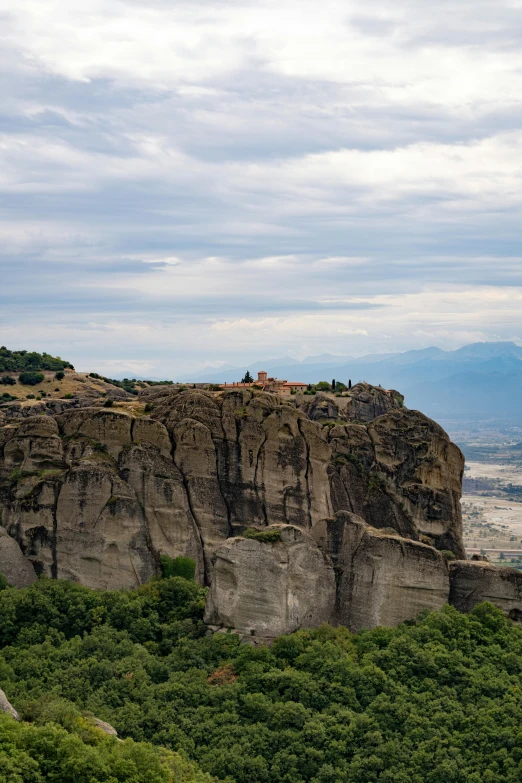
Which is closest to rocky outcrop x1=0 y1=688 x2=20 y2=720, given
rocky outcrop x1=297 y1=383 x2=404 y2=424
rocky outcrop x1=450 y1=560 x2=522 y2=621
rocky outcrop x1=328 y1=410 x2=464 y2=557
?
rocky outcrop x1=450 y1=560 x2=522 y2=621

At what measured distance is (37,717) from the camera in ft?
123

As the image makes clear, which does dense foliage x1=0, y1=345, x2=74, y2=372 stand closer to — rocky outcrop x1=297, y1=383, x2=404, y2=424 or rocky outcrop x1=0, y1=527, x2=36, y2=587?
rocky outcrop x1=297, y1=383, x2=404, y2=424

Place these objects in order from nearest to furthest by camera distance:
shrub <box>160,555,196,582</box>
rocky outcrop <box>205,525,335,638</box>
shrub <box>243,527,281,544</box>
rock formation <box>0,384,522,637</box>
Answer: rocky outcrop <box>205,525,335,638</box> < shrub <box>243,527,281,544</box> < rock formation <box>0,384,522,637</box> < shrub <box>160,555,196,582</box>

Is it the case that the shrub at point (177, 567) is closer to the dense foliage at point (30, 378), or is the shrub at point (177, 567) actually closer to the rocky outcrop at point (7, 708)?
the rocky outcrop at point (7, 708)

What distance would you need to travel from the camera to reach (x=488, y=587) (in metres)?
48.5

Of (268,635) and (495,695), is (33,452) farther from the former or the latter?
(495,695)

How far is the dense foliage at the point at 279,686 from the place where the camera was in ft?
128

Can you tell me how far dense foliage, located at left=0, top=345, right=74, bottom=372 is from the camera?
134m

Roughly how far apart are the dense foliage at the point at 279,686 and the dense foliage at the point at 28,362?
3416 inches

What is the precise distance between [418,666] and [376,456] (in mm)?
25145

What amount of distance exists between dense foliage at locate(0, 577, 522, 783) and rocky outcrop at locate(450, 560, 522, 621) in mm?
1022

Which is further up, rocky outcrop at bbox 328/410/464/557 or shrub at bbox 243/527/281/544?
rocky outcrop at bbox 328/410/464/557

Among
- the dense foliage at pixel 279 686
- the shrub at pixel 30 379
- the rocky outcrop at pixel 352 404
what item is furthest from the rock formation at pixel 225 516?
the shrub at pixel 30 379

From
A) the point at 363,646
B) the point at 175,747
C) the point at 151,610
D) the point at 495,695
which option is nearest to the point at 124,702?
the point at 175,747
